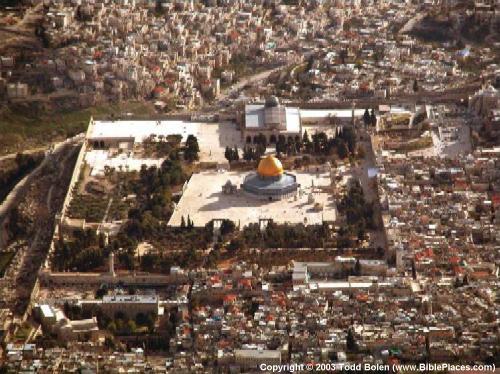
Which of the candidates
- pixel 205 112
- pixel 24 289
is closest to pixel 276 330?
pixel 24 289

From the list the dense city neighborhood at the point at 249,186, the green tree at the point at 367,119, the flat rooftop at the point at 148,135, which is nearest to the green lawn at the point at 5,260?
the dense city neighborhood at the point at 249,186

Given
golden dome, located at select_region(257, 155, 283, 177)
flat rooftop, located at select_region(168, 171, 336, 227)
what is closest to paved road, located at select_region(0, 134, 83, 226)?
flat rooftop, located at select_region(168, 171, 336, 227)

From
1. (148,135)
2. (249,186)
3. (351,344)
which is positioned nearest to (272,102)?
(148,135)

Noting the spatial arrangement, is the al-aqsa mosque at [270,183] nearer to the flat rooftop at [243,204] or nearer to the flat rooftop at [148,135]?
the flat rooftop at [243,204]

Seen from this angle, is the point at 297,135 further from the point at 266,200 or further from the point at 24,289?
the point at 24,289

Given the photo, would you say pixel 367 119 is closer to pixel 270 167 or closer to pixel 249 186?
pixel 270 167

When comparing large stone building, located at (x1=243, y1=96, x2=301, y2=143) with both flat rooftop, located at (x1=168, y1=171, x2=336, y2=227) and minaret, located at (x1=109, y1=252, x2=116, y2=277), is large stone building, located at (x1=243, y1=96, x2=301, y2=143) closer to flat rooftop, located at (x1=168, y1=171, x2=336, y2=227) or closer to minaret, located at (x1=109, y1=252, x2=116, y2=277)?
flat rooftop, located at (x1=168, y1=171, x2=336, y2=227)
